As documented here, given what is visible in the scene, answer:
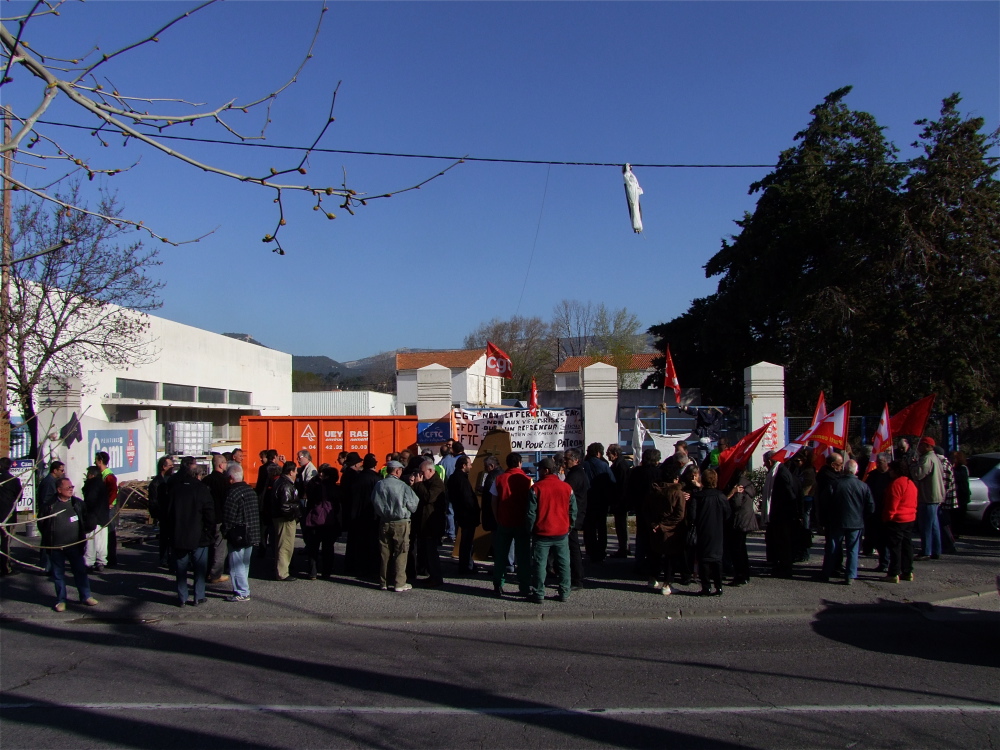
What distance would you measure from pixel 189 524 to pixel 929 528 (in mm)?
10299

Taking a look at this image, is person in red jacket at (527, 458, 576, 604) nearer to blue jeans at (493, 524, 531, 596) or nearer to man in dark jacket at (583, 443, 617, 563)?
blue jeans at (493, 524, 531, 596)

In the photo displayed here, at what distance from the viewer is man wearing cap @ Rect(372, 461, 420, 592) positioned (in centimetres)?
937

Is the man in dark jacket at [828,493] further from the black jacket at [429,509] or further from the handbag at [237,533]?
the handbag at [237,533]

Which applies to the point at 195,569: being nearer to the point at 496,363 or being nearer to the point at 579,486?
the point at 579,486

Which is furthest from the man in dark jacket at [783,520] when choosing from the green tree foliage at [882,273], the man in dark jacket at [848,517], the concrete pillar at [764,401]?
the green tree foliage at [882,273]

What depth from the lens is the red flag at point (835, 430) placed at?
1189 cm

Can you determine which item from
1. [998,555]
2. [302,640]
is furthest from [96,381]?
[998,555]

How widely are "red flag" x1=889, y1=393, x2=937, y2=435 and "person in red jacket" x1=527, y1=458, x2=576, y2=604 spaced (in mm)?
6499

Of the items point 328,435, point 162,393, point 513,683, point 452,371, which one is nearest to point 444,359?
point 452,371

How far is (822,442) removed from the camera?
1214 centimetres

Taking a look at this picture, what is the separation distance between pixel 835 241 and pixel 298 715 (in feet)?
79.5

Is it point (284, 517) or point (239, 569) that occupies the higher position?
point (284, 517)

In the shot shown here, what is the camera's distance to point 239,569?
925 centimetres

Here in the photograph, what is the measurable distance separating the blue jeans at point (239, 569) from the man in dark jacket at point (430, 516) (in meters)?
2.12
